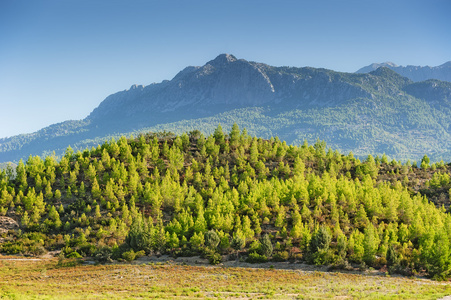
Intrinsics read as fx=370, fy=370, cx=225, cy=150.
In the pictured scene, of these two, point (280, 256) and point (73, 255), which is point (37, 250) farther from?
point (280, 256)

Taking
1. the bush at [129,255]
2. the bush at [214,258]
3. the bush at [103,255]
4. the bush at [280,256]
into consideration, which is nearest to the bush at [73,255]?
the bush at [103,255]

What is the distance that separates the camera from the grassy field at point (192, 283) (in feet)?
202

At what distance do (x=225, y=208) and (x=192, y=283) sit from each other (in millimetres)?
39302

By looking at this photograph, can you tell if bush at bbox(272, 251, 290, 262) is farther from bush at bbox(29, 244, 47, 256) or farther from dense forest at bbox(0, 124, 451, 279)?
bush at bbox(29, 244, 47, 256)

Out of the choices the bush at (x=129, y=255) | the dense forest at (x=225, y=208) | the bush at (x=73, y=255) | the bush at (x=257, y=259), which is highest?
the dense forest at (x=225, y=208)

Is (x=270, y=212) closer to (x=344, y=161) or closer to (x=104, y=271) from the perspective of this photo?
(x=104, y=271)

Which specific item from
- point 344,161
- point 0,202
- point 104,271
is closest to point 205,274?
point 104,271

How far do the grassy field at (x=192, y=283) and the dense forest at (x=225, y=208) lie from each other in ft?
26.7

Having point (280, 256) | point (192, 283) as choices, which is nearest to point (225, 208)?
point (280, 256)

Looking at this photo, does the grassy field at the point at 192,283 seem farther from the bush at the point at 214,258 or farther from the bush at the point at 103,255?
Result: the bush at the point at 103,255

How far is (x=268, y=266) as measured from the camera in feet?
280

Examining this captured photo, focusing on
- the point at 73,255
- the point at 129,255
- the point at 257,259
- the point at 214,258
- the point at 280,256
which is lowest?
the point at 257,259

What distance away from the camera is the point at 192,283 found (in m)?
70.8

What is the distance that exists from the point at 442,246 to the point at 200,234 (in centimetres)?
5483
